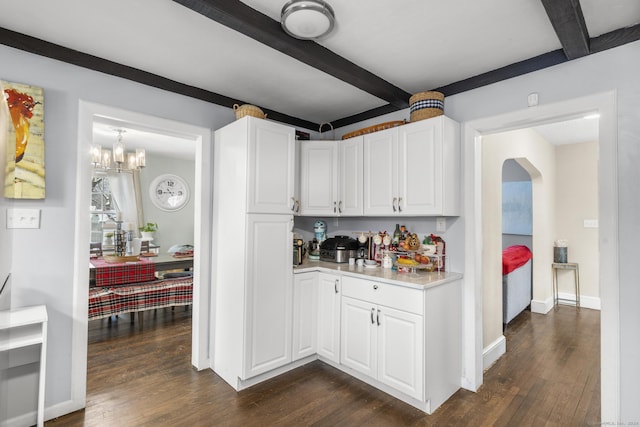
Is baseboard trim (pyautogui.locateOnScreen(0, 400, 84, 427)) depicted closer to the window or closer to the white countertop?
the white countertop

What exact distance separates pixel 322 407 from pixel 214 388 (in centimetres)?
88

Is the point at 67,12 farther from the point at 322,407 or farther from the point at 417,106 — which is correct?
the point at 322,407

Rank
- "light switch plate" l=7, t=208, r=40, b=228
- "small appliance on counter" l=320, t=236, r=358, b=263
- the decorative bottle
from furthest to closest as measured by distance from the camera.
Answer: "small appliance on counter" l=320, t=236, r=358, b=263, the decorative bottle, "light switch plate" l=7, t=208, r=40, b=228

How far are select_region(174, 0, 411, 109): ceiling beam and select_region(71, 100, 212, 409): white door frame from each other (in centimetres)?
119

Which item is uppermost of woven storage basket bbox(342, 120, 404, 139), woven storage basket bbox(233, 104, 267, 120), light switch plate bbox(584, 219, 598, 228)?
woven storage basket bbox(233, 104, 267, 120)

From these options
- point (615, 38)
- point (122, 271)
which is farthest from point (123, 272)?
point (615, 38)

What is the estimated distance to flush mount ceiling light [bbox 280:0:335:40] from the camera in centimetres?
161

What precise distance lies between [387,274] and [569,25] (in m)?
1.88

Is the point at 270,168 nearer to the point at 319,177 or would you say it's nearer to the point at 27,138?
the point at 319,177

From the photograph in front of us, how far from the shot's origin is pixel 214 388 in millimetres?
2479

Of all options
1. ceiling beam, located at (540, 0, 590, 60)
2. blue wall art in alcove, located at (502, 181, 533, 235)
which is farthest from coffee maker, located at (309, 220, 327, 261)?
blue wall art in alcove, located at (502, 181, 533, 235)

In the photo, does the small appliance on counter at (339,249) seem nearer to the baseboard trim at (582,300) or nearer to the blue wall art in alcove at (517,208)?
the blue wall art in alcove at (517,208)

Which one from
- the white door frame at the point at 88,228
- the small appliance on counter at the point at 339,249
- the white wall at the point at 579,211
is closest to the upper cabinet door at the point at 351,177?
the small appliance on counter at the point at 339,249

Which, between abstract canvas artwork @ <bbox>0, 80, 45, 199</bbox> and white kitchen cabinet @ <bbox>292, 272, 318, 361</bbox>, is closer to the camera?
abstract canvas artwork @ <bbox>0, 80, 45, 199</bbox>
